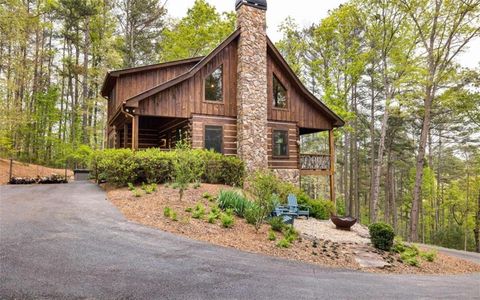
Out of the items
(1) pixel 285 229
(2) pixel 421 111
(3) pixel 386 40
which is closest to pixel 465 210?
(2) pixel 421 111

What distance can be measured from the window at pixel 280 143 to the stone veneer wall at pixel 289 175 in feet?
3.05

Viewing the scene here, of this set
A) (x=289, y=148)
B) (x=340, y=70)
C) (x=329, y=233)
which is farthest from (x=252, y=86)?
(x=340, y=70)

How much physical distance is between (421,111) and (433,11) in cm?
616

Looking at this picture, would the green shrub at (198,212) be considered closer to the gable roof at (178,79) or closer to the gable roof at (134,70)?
the gable roof at (178,79)

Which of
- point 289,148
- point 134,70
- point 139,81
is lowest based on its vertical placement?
point 289,148

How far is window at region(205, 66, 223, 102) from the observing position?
48.5ft

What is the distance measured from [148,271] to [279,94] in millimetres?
13653

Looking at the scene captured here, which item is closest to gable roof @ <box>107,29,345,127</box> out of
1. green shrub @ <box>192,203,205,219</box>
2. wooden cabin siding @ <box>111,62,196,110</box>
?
wooden cabin siding @ <box>111,62,196,110</box>

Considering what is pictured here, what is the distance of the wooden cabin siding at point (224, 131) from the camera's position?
14141mm

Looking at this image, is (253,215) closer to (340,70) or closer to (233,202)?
(233,202)

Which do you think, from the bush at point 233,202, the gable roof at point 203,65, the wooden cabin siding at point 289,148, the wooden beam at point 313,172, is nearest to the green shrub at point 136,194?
the bush at point 233,202

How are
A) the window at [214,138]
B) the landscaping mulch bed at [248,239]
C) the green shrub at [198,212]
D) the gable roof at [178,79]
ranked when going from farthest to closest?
the window at [214,138] → the gable roof at [178,79] → the green shrub at [198,212] → the landscaping mulch bed at [248,239]

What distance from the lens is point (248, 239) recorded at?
7.04 meters

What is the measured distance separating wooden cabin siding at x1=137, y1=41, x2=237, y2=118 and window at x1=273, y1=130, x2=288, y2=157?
2.78m
